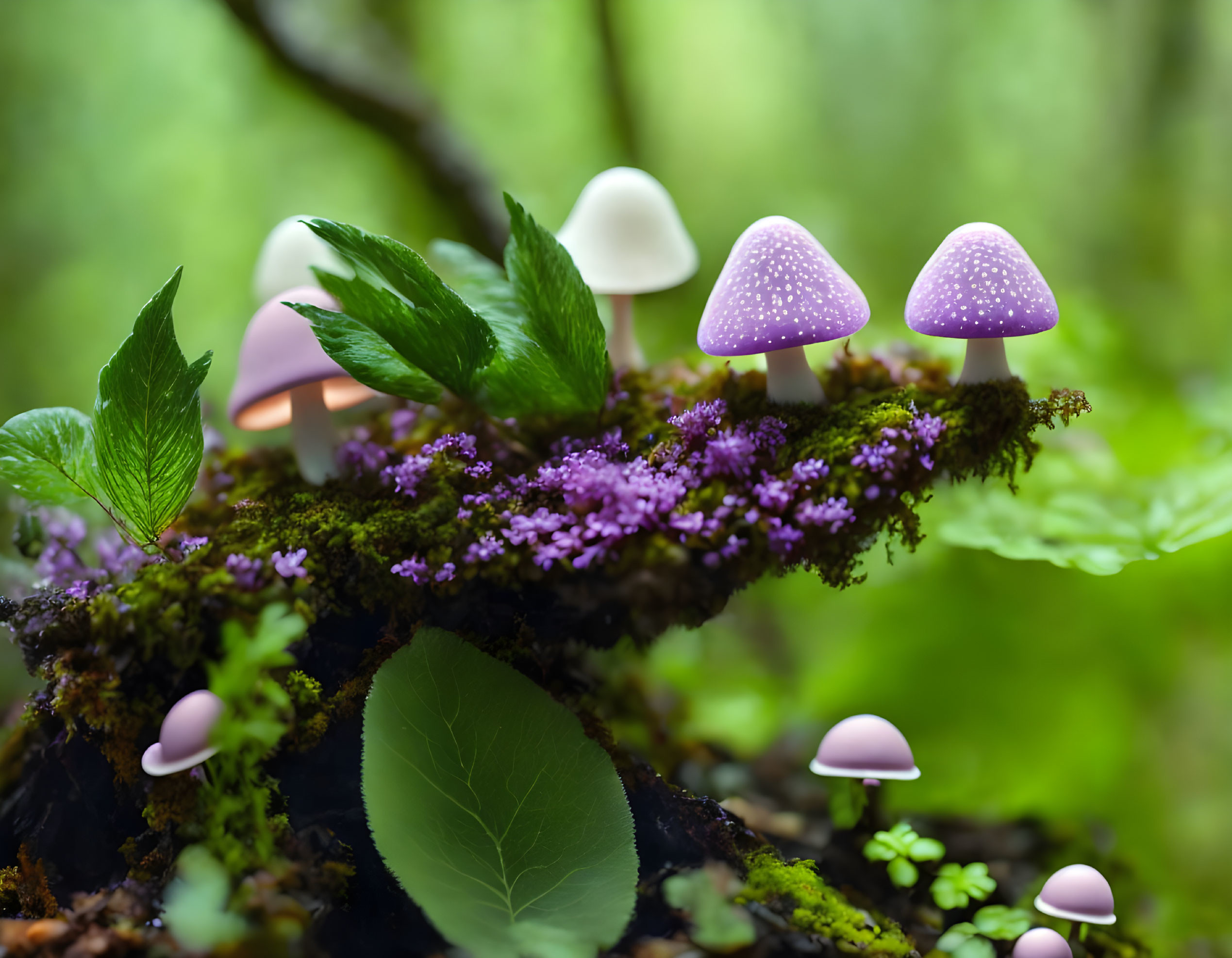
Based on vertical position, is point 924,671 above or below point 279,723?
below

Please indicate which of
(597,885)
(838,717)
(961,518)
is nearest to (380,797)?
(597,885)

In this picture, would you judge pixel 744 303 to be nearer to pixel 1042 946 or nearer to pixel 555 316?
pixel 555 316

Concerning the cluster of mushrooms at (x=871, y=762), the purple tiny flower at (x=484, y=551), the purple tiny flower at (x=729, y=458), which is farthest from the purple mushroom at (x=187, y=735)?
the purple tiny flower at (x=729, y=458)

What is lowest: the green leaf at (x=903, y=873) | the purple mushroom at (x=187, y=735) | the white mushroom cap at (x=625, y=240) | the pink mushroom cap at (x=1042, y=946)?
the green leaf at (x=903, y=873)

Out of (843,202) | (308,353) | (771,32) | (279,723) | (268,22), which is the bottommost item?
(279,723)

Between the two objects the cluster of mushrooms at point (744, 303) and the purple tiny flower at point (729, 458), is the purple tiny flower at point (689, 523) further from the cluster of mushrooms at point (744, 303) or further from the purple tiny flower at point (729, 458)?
the cluster of mushrooms at point (744, 303)

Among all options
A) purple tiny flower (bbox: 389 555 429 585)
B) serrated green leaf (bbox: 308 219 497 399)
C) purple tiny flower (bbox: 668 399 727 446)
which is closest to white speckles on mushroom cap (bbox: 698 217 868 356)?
purple tiny flower (bbox: 668 399 727 446)

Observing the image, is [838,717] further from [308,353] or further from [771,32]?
[771,32]

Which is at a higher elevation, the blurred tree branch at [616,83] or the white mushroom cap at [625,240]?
the blurred tree branch at [616,83]
